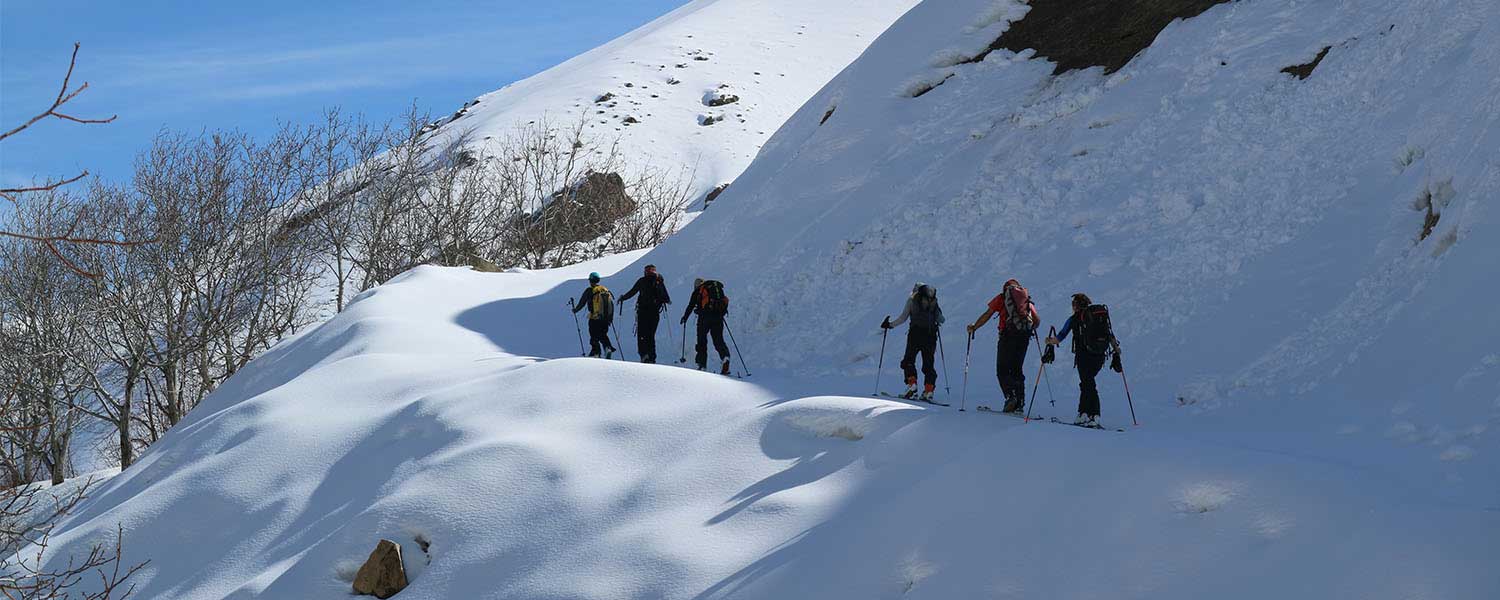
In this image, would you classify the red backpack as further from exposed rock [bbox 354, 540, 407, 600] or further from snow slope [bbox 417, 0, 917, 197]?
snow slope [bbox 417, 0, 917, 197]

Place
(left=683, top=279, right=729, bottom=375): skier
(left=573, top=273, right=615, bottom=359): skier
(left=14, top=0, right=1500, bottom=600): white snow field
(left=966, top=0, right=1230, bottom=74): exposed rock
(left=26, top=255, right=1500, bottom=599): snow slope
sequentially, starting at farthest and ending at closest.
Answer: (left=966, top=0, right=1230, bottom=74): exposed rock
(left=573, top=273, right=615, bottom=359): skier
(left=683, top=279, right=729, bottom=375): skier
(left=14, top=0, right=1500, bottom=600): white snow field
(left=26, top=255, right=1500, bottom=599): snow slope

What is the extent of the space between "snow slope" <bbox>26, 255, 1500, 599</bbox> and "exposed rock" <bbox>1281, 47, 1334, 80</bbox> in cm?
912

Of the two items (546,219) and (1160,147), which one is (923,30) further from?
(546,219)

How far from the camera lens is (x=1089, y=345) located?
11961 millimetres

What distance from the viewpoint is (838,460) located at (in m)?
11.0

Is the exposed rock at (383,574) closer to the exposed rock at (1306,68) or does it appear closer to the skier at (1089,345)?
the skier at (1089,345)

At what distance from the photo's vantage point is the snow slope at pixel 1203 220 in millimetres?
12047

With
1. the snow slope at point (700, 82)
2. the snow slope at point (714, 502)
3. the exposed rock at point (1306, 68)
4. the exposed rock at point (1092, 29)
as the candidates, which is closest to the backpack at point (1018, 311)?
the snow slope at point (714, 502)

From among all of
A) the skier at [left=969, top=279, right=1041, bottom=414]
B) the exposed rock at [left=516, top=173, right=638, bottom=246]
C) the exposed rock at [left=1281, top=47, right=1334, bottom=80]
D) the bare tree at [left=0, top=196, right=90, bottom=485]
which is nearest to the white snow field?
the exposed rock at [left=1281, top=47, right=1334, bottom=80]

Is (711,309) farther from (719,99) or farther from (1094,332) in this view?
(719,99)

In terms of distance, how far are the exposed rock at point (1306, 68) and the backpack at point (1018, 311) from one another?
9094 mm

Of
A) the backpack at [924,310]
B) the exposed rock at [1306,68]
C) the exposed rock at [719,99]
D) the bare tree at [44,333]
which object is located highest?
the exposed rock at [719,99]

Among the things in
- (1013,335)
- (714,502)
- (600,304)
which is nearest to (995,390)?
(1013,335)

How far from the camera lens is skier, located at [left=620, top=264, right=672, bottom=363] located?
17469mm
